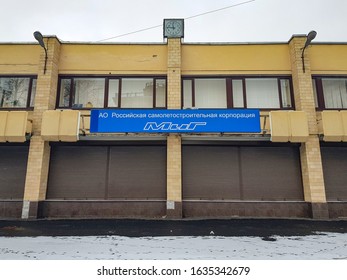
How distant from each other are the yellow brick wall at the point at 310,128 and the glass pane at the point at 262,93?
39.1 inches

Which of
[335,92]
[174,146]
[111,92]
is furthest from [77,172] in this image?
[335,92]

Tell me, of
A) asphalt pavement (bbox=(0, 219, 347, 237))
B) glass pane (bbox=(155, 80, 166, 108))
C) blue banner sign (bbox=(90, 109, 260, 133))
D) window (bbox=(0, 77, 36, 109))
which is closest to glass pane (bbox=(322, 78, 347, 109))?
blue banner sign (bbox=(90, 109, 260, 133))

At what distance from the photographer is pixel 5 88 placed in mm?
12625

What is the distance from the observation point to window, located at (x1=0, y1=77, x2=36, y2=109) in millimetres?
12445

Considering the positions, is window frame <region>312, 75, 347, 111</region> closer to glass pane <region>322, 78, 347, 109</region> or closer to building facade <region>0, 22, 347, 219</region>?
building facade <region>0, 22, 347, 219</region>

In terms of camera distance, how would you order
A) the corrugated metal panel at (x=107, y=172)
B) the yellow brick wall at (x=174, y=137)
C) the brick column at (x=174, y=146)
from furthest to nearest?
the corrugated metal panel at (x=107, y=172) → the yellow brick wall at (x=174, y=137) → the brick column at (x=174, y=146)

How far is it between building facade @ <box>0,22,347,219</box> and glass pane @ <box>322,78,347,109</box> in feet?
0.19

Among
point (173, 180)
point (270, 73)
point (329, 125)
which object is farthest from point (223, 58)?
point (173, 180)

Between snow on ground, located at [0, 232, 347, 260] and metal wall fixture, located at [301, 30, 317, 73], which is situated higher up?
metal wall fixture, located at [301, 30, 317, 73]

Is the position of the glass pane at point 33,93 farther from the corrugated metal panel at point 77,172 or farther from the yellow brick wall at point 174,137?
the yellow brick wall at point 174,137

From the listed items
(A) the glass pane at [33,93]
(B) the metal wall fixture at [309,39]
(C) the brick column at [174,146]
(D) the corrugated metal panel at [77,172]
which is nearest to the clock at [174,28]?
(C) the brick column at [174,146]

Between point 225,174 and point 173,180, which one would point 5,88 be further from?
point 225,174

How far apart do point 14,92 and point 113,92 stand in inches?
207

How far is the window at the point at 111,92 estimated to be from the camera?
492 inches
